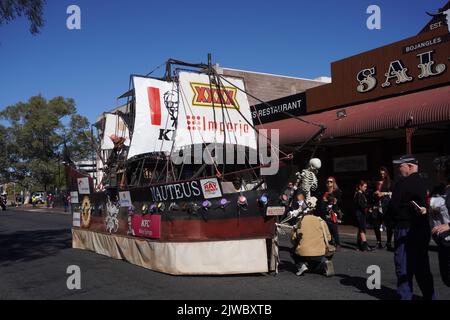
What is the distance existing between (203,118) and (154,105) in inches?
49.7

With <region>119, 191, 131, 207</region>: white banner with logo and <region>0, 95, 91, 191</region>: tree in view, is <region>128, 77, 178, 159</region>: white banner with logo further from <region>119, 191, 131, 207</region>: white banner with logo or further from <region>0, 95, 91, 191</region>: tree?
<region>0, 95, 91, 191</region>: tree

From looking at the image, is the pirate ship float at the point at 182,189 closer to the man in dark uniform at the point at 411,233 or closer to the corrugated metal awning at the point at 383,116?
the corrugated metal awning at the point at 383,116

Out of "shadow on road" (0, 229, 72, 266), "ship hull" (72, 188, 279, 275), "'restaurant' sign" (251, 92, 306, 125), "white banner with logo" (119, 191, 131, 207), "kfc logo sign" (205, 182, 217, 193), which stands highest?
"'restaurant' sign" (251, 92, 306, 125)

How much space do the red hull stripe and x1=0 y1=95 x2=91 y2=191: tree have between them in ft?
134

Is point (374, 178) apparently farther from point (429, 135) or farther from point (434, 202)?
point (434, 202)

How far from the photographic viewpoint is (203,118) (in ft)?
37.6

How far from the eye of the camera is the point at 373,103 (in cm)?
1553

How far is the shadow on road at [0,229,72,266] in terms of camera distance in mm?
10922

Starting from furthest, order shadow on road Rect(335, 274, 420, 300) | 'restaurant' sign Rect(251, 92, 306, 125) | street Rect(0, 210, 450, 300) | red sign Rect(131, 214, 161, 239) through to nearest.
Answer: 1. 'restaurant' sign Rect(251, 92, 306, 125)
2. red sign Rect(131, 214, 161, 239)
3. street Rect(0, 210, 450, 300)
4. shadow on road Rect(335, 274, 420, 300)

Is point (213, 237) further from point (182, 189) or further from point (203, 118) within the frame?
point (203, 118)

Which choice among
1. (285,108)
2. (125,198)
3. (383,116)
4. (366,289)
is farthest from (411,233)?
(285,108)

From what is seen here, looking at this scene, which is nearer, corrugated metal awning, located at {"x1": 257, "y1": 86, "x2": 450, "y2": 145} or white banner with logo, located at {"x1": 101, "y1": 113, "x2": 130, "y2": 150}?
corrugated metal awning, located at {"x1": 257, "y1": 86, "x2": 450, "y2": 145}

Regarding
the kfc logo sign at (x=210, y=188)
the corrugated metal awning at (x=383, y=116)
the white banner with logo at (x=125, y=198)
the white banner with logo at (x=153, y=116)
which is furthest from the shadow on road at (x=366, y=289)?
the corrugated metal awning at (x=383, y=116)

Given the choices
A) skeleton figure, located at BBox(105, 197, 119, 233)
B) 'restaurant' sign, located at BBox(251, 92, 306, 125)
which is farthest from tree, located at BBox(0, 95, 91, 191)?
skeleton figure, located at BBox(105, 197, 119, 233)
